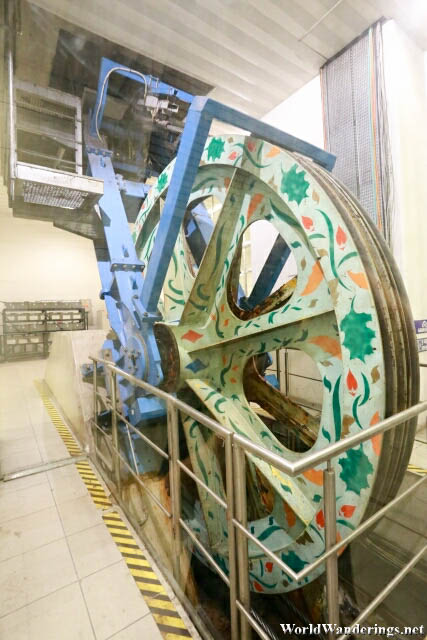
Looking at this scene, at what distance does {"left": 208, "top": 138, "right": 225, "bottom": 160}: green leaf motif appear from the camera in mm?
1798

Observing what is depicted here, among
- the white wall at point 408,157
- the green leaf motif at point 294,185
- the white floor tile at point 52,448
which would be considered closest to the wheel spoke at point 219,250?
the green leaf motif at point 294,185

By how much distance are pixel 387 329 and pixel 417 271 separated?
132cm

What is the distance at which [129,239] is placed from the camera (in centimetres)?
237

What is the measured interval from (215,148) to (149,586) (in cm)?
226

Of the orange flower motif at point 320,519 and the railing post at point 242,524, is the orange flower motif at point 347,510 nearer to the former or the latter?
the orange flower motif at point 320,519

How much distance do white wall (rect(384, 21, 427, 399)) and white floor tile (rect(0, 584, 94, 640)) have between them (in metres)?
2.45

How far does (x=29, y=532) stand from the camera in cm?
169

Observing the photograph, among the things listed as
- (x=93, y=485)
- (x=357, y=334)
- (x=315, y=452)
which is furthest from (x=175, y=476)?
(x=93, y=485)

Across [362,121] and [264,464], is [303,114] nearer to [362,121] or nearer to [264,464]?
[362,121]

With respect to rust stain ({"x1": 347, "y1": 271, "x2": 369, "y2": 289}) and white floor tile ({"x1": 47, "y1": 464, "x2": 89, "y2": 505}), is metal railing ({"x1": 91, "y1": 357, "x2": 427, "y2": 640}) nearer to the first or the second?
rust stain ({"x1": 347, "y1": 271, "x2": 369, "y2": 289})

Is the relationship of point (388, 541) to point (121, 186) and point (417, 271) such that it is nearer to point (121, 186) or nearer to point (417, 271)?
point (417, 271)

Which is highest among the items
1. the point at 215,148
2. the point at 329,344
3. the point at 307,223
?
the point at 215,148

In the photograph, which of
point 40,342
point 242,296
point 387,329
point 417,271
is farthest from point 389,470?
point 40,342

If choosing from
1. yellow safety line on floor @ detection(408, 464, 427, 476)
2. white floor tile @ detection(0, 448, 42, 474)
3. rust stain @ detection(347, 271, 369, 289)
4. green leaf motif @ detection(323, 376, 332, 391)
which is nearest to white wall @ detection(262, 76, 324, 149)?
rust stain @ detection(347, 271, 369, 289)
